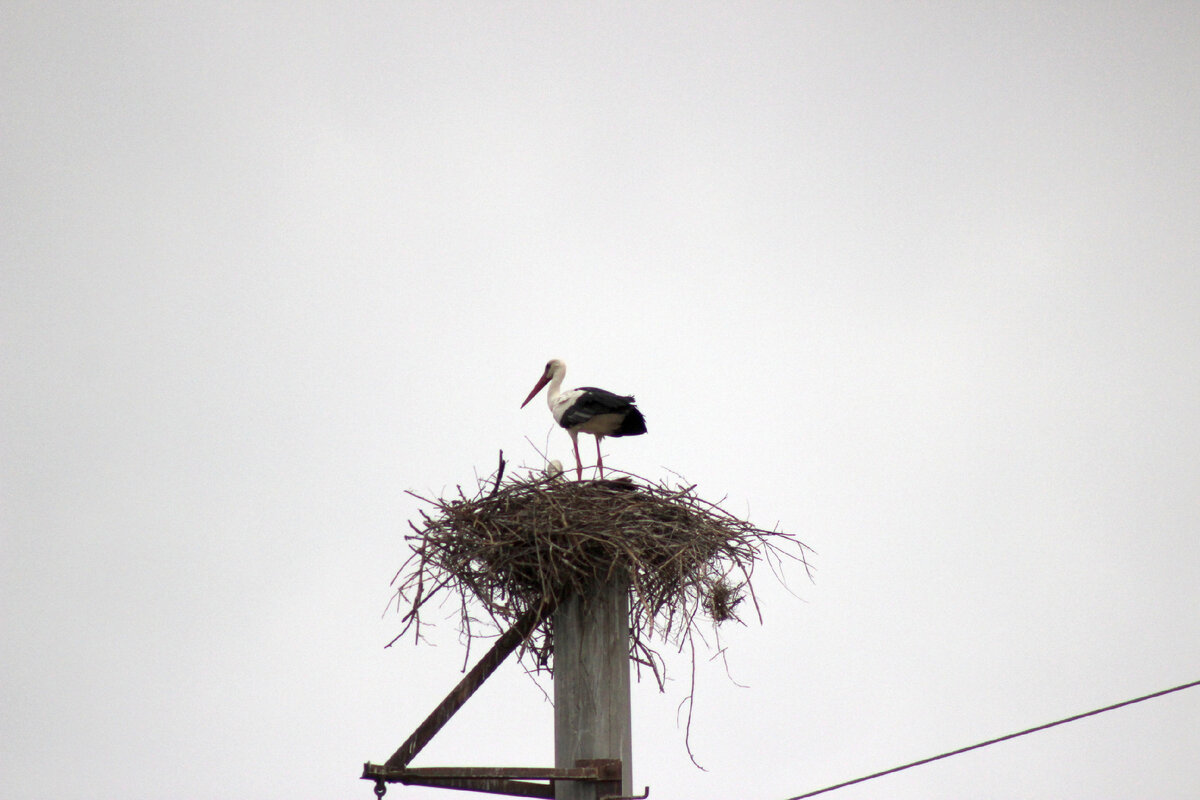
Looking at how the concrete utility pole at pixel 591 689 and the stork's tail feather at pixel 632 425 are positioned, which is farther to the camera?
the stork's tail feather at pixel 632 425

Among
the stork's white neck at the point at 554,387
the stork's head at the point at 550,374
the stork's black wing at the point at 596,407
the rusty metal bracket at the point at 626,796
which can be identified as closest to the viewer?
the rusty metal bracket at the point at 626,796

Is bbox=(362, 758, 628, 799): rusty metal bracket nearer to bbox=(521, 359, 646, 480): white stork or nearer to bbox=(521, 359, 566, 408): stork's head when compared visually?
bbox=(521, 359, 646, 480): white stork

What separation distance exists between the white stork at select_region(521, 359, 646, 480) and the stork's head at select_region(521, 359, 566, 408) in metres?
0.70

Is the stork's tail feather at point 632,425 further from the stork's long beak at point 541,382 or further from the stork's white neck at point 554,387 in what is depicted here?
the stork's long beak at point 541,382

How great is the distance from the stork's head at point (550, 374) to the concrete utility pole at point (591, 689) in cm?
408

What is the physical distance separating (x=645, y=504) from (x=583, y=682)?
1.33 metres

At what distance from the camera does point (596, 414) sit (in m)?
7.12

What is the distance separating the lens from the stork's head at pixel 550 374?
8320mm

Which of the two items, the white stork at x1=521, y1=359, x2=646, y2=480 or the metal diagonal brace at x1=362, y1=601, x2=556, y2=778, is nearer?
the metal diagonal brace at x1=362, y1=601, x2=556, y2=778

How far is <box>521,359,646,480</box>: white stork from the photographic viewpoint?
710 cm

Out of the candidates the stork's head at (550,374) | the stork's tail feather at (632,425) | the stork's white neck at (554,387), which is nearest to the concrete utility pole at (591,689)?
the stork's tail feather at (632,425)

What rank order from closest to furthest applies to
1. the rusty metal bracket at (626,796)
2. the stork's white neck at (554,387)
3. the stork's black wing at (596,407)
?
the rusty metal bracket at (626,796)
the stork's black wing at (596,407)
the stork's white neck at (554,387)

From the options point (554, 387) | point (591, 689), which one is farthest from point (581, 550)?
point (554, 387)

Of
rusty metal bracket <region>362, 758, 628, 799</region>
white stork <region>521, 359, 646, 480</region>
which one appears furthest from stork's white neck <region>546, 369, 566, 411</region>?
rusty metal bracket <region>362, 758, 628, 799</region>
